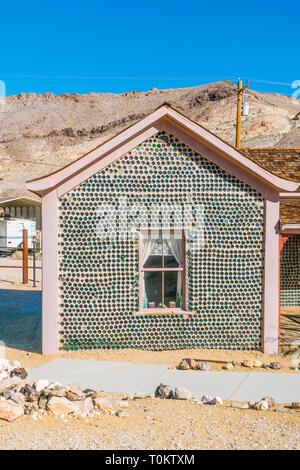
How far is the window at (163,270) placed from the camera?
944 cm

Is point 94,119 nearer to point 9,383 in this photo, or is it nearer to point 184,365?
point 184,365

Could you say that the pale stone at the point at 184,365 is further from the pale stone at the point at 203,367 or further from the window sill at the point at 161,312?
the window sill at the point at 161,312

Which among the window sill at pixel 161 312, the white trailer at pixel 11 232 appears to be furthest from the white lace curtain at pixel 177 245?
the white trailer at pixel 11 232

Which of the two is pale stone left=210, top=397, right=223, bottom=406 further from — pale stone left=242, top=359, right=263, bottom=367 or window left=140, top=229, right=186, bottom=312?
window left=140, top=229, right=186, bottom=312

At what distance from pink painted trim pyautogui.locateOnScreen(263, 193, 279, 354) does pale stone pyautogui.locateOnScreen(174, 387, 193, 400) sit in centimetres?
281

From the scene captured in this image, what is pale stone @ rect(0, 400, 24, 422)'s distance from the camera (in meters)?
5.91

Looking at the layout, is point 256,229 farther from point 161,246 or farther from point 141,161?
point 141,161

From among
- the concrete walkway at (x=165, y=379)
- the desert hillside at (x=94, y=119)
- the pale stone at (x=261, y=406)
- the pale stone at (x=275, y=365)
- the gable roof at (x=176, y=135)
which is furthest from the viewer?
the desert hillside at (x=94, y=119)

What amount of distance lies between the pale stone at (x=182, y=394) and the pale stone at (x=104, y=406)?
1044 millimetres

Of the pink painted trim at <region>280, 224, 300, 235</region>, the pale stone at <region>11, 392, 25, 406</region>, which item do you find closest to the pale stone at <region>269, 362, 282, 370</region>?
the pink painted trim at <region>280, 224, 300, 235</region>

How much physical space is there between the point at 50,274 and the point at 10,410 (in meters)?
3.48

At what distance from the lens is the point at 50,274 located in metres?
9.18

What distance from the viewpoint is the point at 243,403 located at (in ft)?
22.3

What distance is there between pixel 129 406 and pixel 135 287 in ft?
9.81
